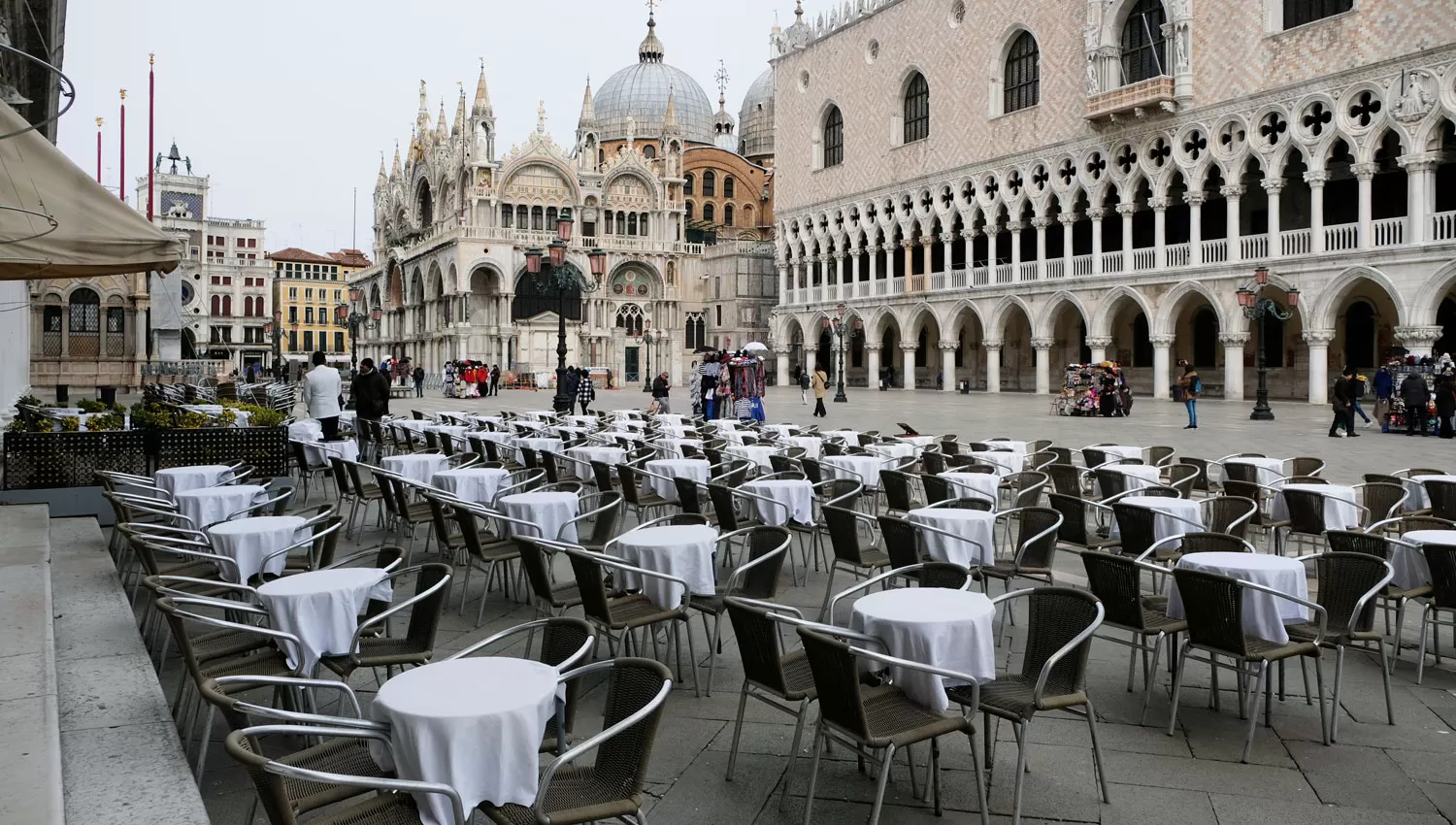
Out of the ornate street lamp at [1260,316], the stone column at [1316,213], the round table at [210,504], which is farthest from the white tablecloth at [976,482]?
the stone column at [1316,213]

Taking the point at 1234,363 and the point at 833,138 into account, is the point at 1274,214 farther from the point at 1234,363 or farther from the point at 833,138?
the point at 833,138

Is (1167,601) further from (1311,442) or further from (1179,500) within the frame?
(1311,442)

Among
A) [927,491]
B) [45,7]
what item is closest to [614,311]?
[45,7]

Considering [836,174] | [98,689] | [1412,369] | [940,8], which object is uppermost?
[940,8]

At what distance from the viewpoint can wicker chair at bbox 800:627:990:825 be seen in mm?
3576

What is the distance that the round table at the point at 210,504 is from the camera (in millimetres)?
7254

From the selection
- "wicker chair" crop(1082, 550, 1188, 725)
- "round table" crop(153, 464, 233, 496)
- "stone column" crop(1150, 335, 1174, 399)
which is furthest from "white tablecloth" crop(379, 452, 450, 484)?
"stone column" crop(1150, 335, 1174, 399)

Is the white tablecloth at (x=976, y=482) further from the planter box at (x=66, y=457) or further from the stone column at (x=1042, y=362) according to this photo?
the stone column at (x=1042, y=362)

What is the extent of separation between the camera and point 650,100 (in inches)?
2820

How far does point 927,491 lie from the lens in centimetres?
888

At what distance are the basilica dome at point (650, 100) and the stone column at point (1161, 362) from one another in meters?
44.8

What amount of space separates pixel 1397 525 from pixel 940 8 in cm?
3727

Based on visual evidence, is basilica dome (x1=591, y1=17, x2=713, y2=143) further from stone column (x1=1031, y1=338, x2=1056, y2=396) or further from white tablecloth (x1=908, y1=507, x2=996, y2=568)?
white tablecloth (x1=908, y1=507, x2=996, y2=568)

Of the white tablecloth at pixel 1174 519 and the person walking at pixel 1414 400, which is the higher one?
the person walking at pixel 1414 400
